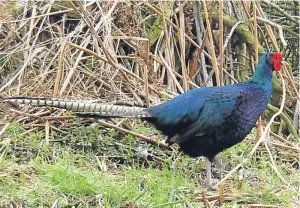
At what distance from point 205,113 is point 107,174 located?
85 cm

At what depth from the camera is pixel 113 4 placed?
19.2 feet

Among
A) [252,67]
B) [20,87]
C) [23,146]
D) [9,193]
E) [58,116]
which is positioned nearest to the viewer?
[9,193]

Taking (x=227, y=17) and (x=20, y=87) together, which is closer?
(x=20, y=87)

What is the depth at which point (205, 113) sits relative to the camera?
4559 mm

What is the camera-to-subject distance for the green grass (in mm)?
3918

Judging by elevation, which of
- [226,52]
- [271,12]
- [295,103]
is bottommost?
[295,103]

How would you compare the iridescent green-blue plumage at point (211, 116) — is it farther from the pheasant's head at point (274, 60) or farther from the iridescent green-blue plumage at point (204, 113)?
the pheasant's head at point (274, 60)

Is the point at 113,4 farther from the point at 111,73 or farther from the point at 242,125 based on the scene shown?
the point at 242,125

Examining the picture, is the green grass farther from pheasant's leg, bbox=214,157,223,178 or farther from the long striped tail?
the long striped tail

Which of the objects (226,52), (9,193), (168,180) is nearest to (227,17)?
(226,52)

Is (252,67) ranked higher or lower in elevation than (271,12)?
lower

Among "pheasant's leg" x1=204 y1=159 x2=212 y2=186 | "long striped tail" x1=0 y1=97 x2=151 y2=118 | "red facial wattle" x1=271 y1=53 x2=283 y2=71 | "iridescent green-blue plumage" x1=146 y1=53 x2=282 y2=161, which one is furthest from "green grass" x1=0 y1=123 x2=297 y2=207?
"red facial wattle" x1=271 y1=53 x2=283 y2=71

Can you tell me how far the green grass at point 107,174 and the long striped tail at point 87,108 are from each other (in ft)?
1.33

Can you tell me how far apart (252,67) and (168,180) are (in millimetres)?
2620
